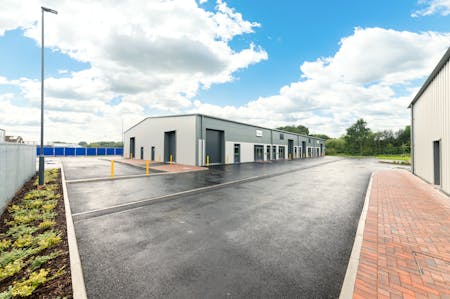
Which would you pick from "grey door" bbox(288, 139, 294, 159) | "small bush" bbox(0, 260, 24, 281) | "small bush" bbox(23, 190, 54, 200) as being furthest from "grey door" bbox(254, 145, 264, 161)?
"small bush" bbox(0, 260, 24, 281)

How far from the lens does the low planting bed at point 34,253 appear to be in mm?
2683

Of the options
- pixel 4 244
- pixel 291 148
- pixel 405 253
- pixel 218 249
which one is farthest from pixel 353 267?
pixel 291 148

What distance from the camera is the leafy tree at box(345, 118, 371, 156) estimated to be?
62.2 metres

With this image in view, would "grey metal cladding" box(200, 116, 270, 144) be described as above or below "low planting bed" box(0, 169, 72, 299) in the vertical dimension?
above

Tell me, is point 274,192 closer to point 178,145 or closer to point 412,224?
point 412,224

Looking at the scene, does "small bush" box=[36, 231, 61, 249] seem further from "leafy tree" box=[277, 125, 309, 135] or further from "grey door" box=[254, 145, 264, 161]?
"leafy tree" box=[277, 125, 309, 135]

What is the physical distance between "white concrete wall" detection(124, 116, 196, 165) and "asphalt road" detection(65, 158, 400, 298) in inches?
590

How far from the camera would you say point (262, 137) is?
31812 mm

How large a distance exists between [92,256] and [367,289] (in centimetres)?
469

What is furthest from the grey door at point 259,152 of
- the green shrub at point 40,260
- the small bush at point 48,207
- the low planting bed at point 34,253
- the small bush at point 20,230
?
the green shrub at point 40,260

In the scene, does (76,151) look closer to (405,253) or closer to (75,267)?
(75,267)

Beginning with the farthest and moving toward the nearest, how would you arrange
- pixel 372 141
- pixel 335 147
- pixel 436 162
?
pixel 335 147 → pixel 372 141 → pixel 436 162

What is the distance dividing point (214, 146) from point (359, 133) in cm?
6054

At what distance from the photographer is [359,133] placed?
205ft
